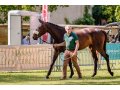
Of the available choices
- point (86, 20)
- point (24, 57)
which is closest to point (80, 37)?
point (24, 57)

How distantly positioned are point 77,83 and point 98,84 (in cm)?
65

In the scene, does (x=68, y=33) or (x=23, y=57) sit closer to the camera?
(x=68, y=33)

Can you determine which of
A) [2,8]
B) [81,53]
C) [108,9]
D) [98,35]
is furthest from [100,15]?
[98,35]

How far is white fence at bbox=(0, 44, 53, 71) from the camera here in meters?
18.7

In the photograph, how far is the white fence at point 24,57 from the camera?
1872cm

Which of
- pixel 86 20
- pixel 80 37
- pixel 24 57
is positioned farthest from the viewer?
pixel 86 20

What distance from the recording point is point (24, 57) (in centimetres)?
1883

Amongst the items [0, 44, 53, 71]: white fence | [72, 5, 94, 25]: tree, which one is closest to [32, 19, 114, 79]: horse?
[0, 44, 53, 71]: white fence

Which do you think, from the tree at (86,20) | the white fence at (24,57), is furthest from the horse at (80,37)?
the tree at (86,20)

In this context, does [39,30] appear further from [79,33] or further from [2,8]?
[2,8]

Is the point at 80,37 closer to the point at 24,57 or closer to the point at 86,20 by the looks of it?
the point at 24,57

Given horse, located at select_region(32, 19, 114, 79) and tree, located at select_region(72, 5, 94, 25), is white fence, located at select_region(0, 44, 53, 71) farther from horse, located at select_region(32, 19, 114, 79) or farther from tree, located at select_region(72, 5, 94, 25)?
tree, located at select_region(72, 5, 94, 25)

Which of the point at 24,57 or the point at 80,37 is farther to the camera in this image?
the point at 24,57
